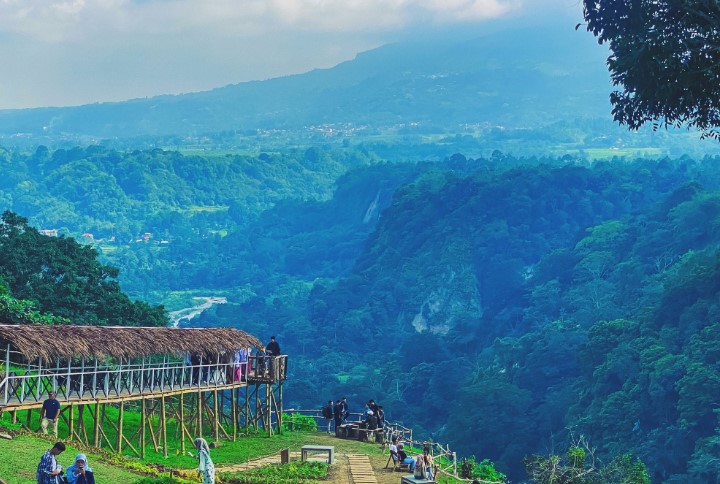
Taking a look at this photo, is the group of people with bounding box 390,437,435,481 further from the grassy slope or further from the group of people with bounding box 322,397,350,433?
the group of people with bounding box 322,397,350,433

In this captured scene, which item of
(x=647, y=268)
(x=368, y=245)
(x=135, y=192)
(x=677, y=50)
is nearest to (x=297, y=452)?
(x=677, y=50)

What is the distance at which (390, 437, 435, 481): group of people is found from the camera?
24.0 m

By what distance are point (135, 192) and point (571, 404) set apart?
124927 millimetres

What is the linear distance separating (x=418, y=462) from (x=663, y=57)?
936cm

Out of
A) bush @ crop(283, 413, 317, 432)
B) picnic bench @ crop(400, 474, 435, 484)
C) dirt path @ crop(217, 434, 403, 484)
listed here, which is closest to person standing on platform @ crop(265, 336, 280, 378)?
dirt path @ crop(217, 434, 403, 484)

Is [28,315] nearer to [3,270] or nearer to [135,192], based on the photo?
[3,270]

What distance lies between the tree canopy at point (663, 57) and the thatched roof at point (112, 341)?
36.9 feet

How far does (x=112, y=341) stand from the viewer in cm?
2589

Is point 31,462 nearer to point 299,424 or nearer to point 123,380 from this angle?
point 123,380

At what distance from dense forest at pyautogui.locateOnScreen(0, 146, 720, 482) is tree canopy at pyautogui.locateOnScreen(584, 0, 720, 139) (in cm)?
1894

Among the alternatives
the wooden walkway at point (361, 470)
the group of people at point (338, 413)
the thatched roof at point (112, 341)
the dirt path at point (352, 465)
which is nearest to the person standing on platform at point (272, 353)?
the thatched roof at point (112, 341)

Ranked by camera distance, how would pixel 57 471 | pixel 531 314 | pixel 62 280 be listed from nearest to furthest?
pixel 57 471
pixel 62 280
pixel 531 314

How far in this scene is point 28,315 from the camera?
34188 mm

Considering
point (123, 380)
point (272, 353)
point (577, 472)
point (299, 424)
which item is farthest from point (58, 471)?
point (299, 424)
